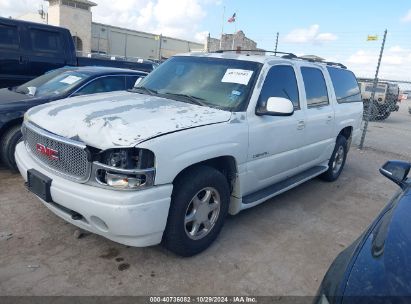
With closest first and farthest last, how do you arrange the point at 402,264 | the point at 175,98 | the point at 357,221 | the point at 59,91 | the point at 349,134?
the point at 402,264 → the point at 175,98 → the point at 357,221 → the point at 59,91 → the point at 349,134

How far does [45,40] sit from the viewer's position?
796 centimetres

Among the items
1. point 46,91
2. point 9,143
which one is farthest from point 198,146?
point 46,91

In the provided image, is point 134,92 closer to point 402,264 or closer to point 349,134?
point 402,264

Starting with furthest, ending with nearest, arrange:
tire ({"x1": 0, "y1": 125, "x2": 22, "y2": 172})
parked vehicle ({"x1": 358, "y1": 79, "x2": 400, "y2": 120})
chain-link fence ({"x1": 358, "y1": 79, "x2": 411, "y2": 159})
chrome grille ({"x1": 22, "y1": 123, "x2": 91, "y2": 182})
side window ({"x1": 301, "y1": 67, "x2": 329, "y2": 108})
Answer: parked vehicle ({"x1": 358, "y1": 79, "x2": 400, "y2": 120})
chain-link fence ({"x1": 358, "y1": 79, "x2": 411, "y2": 159})
tire ({"x1": 0, "y1": 125, "x2": 22, "y2": 172})
side window ({"x1": 301, "y1": 67, "x2": 329, "y2": 108})
chrome grille ({"x1": 22, "y1": 123, "x2": 91, "y2": 182})

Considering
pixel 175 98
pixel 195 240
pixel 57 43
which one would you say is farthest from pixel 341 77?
pixel 57 43

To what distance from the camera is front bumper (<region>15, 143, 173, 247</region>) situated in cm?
265

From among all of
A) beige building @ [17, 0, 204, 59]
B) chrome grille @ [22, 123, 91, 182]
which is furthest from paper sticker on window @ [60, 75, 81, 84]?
beige building @ [17, 0, 204, 59]

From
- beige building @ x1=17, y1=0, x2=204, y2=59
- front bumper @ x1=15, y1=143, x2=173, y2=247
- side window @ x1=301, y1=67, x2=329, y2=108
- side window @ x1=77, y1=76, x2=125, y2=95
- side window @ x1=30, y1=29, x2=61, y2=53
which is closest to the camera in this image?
front bumper @ x1=15, y1=143, x2=173, y2=247

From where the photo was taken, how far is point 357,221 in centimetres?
460

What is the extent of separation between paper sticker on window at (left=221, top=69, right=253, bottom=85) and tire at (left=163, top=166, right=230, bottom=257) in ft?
3.48

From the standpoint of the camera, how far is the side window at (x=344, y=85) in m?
5.57

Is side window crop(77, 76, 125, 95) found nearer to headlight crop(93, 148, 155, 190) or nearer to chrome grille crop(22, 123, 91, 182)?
chrome grille crop(22, 123, 91, 182)

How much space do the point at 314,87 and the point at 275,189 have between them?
5.30 feet

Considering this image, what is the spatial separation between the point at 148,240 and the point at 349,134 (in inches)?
182
